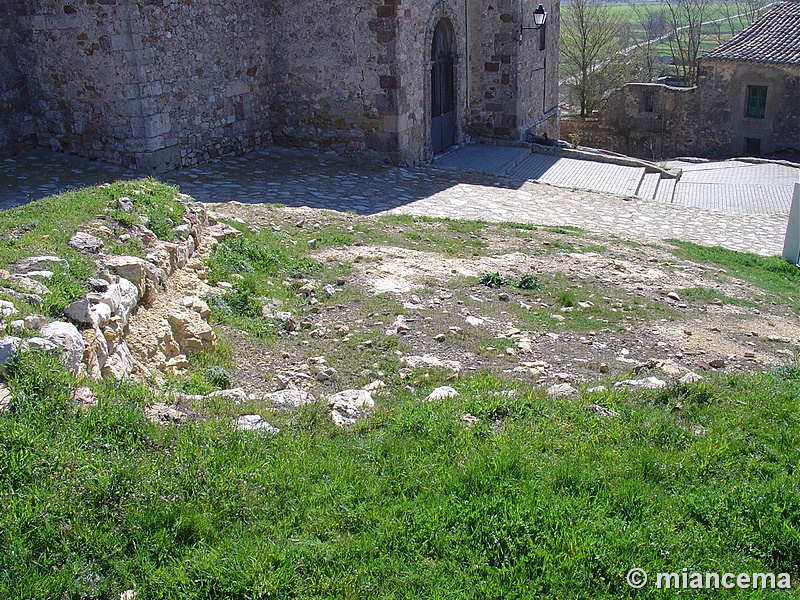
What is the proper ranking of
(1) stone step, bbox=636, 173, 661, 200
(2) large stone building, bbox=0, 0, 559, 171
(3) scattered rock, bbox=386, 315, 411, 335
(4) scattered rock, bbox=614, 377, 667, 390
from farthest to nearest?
(1) stone step, bbox=636, 173, 661, 200, (2) large stone building, bbox=0, 0, 559, 171, (3) scattered rock, bbox=386, 315, 411, 335, (4) scattered rock, bbox=614, 377, 667, 390

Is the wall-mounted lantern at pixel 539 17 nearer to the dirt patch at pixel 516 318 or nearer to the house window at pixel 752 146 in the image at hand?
the dirt patch at pixel 516 318

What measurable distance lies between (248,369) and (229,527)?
2112 millimetres

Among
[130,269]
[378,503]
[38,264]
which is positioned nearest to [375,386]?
[378,503]

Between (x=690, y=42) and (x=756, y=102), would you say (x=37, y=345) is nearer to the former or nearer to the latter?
(x=756, y=102)

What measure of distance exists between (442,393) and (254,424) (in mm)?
1227

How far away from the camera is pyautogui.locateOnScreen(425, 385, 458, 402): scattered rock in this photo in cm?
459

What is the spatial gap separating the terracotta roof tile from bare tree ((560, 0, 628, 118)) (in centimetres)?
703

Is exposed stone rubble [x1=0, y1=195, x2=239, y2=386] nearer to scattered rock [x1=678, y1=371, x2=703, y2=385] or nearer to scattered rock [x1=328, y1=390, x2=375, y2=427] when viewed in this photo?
scattered rock [x1=328, y1=390, x2=375, y2=427]

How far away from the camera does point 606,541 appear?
10.5 ft

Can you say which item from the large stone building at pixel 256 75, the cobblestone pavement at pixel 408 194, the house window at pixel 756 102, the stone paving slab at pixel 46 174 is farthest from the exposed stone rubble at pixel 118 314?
the house window at pixel 756 102

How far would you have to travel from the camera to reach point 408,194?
464 inches

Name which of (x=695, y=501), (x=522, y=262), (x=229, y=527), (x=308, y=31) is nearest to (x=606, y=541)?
(x=695, y=501)

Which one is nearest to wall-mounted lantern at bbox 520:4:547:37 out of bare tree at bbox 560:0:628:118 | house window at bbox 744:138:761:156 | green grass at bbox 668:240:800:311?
green grass at bbox 668:240:800:311

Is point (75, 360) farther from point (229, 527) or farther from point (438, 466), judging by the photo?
point (438, 466)
